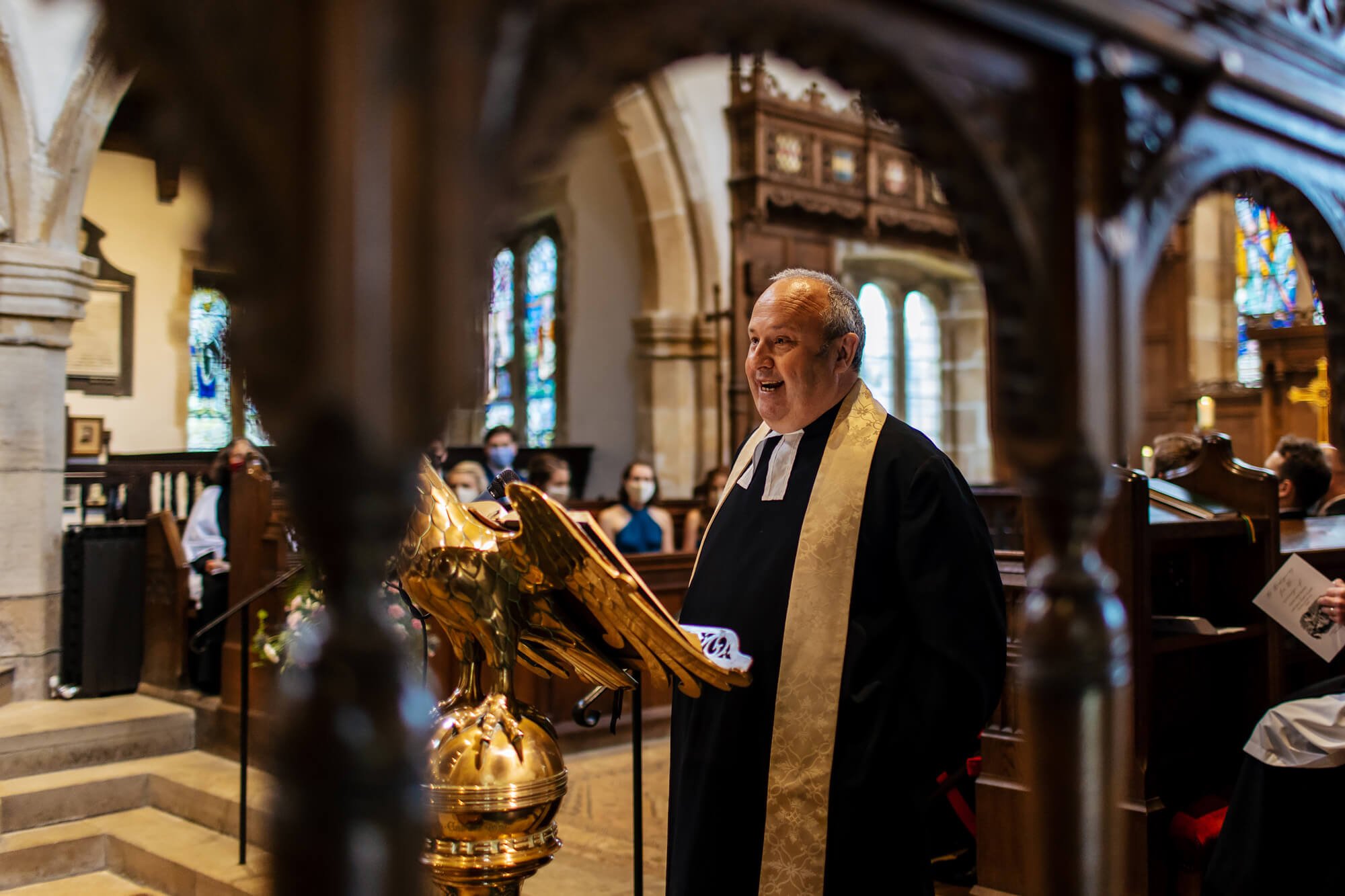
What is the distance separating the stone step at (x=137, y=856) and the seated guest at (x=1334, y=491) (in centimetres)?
437

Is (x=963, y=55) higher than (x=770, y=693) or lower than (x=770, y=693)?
higher

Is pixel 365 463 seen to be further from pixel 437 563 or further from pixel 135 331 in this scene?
pixel 135 331

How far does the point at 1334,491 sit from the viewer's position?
18.6 ft

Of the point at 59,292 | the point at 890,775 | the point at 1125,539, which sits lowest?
the point at 890,775

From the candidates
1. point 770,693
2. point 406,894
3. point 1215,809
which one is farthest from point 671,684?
point 1215,809

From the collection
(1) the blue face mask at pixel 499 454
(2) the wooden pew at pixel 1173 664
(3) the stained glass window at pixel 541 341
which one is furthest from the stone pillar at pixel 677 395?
(2) the wooden pew at pixel 1173 664

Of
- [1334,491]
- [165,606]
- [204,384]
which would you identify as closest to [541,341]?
→ [204,384]

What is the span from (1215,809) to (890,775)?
157 cm

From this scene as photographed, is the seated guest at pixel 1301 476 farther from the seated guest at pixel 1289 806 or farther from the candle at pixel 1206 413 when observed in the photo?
the candle at pixel 1206 413

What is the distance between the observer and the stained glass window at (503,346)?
40.7 feet

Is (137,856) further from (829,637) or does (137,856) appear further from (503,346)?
(503,346)

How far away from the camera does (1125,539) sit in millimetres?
2945

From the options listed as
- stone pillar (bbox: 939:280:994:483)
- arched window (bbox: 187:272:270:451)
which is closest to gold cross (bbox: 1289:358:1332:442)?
stone pillar (bbox: 939:280:994:483)

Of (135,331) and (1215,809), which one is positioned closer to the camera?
(1215,809)
